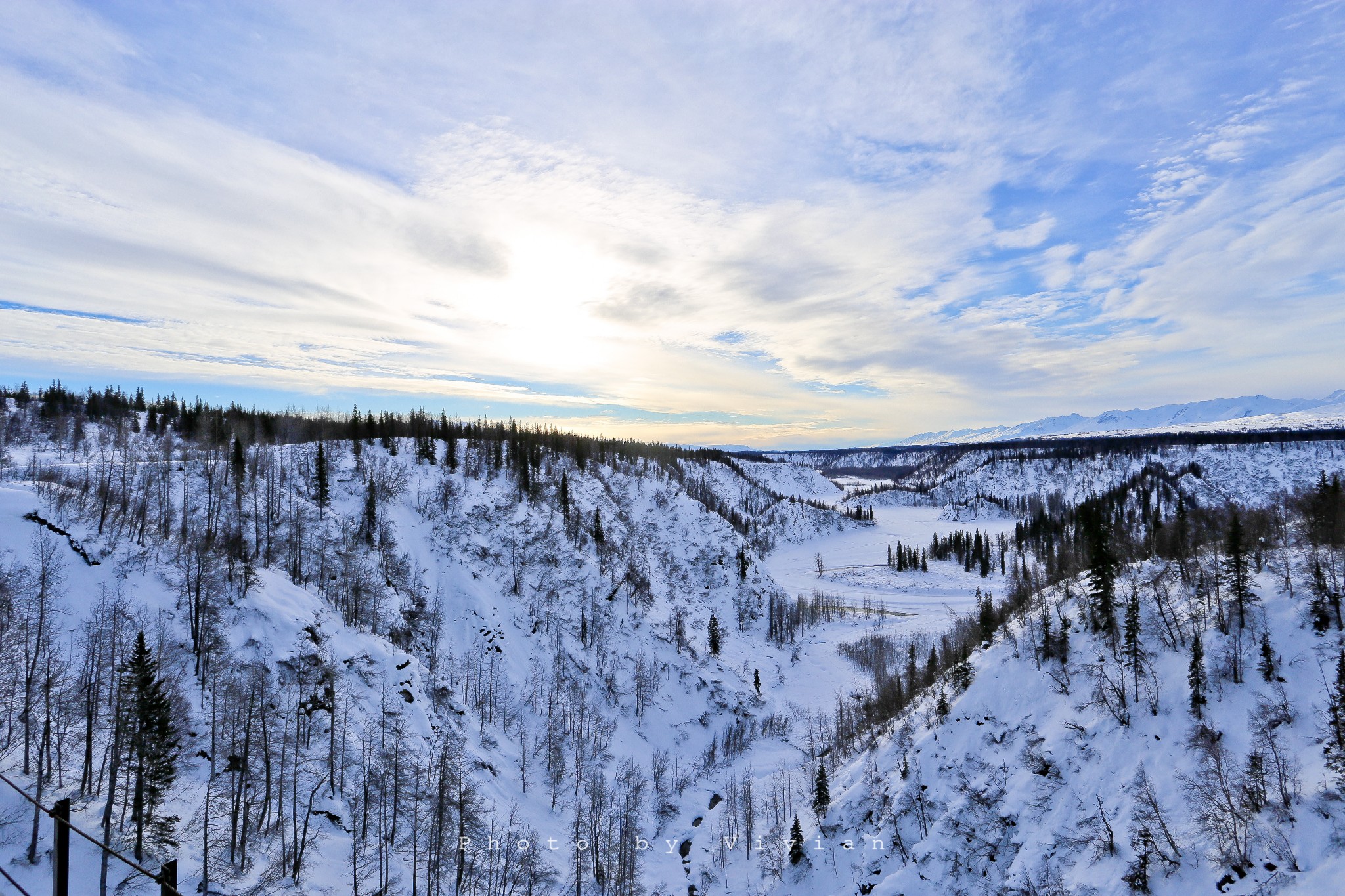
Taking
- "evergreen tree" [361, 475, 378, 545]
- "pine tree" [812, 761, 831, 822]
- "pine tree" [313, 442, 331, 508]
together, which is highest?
"pine tree" [313, 442, 331, 508]

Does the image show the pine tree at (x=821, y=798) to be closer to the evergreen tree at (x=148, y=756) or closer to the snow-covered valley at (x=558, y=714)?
the snow-covered valley at (x=558, y=714)

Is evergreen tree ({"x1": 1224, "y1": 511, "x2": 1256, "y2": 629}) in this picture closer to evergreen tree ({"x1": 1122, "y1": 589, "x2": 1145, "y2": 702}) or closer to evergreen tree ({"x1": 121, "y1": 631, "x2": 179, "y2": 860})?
evergreen tree ({"x1": 1122, "y1": 589, "x2": 1145, "y2": 702})

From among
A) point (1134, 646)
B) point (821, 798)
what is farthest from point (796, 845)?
point (1134, 646)

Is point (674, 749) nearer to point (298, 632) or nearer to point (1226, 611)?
point (298, 632)

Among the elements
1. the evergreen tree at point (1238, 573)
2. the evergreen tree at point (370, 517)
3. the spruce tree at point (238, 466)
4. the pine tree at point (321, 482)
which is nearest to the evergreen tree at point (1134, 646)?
the evergreen tree at point (1238, 573)

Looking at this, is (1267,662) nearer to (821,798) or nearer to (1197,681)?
(1197,681)

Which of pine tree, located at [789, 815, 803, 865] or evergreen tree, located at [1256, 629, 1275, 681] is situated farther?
pine tree, located at [789, 815, 803, 865]

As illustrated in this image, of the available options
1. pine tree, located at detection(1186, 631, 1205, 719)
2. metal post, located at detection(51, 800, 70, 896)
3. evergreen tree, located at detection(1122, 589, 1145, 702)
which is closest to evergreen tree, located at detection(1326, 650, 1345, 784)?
pine tree, located at detection(1186, 631, 1205, 719)
